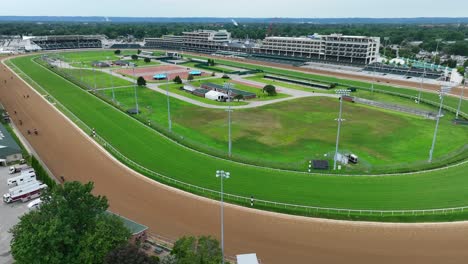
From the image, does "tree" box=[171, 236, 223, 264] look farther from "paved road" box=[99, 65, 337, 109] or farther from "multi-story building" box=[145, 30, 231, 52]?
"multi-story building" box=[145, 30, 231, 52]

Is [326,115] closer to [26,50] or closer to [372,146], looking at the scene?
[372,146]

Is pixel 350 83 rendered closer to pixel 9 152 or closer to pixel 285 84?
pixel 285 84

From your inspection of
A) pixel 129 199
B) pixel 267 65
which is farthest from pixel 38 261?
pixel 267 65

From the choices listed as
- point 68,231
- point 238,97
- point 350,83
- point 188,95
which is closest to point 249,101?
point 238,97

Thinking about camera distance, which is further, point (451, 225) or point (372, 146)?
point (372, 146)

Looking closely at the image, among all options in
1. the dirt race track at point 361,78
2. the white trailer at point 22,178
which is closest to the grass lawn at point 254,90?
the dirt race track at point 361,78

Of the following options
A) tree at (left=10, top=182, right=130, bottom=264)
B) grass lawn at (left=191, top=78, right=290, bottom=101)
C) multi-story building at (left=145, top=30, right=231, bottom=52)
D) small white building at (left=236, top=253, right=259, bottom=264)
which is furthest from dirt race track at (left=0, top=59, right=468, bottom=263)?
multi-story building at (left=145, top=30, right=231, bottom=52)
